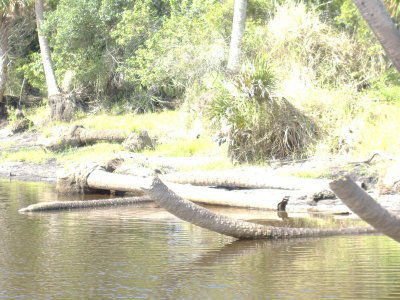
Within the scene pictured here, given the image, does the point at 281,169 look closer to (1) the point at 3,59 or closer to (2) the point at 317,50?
(2) the point at 317,50

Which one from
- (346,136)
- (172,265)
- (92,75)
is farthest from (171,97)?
(172,265)

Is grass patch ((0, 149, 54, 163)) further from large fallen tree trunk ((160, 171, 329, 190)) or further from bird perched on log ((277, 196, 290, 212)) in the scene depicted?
bird perched on log ((277, 196, 290, 212))

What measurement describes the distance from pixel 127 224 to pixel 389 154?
650 centimetres

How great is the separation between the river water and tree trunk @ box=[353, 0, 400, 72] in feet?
8.29

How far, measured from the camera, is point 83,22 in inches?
1190

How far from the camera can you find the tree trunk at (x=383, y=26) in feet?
18.9

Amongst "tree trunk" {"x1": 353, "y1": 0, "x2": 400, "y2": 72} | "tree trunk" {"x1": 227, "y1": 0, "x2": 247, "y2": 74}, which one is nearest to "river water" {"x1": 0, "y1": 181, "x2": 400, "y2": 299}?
Answer: "tree trunk" {"x1": 353, "y1": 0, "x2": 400, "y2": 72}

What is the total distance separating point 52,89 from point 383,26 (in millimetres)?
26828

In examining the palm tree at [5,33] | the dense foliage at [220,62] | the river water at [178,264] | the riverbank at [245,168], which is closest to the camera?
the river water at [178,264]

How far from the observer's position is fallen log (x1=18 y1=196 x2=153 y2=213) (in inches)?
552

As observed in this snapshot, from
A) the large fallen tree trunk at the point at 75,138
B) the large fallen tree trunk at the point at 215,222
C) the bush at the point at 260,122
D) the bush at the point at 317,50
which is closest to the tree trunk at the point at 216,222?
the large fallen tree trunk at the point at 215,222

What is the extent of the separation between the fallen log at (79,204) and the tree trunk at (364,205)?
9680mm

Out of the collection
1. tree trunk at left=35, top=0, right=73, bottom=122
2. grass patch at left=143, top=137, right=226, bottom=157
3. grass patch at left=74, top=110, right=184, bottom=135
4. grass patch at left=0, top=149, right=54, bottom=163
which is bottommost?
grass patch at left=0, top=149, right=54, bottom=163

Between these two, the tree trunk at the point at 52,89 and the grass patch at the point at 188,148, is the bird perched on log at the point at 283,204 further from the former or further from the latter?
the tree trunk at the point at 52,89
